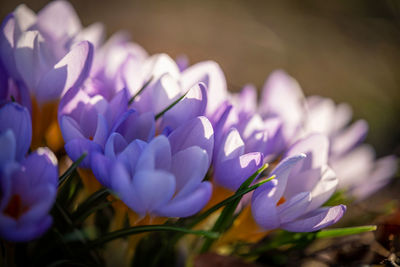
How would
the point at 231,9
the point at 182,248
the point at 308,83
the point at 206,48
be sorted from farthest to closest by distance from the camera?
the point at 231,9
the point at 206,48
the point at 308,83
the point at 182,248

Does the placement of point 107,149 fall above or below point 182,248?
above

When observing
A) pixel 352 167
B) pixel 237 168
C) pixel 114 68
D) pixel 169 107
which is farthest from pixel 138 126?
pixel 352 167

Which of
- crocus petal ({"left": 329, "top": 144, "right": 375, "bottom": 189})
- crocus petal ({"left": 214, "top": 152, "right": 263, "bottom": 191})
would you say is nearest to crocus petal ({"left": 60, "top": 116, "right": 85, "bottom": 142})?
crocus petal ({"left": 214, "top": 152, "right": 263, "bottom": 191})

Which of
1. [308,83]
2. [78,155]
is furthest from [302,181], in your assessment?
[308,83]

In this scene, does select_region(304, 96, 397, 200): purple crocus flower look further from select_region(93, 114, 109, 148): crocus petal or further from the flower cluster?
select_region(93, 114, 109, 148): crocus petal

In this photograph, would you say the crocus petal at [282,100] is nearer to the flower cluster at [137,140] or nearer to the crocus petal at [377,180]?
the flower cluster at [137,140]

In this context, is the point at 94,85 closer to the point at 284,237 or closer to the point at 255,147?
the point at 255,147
